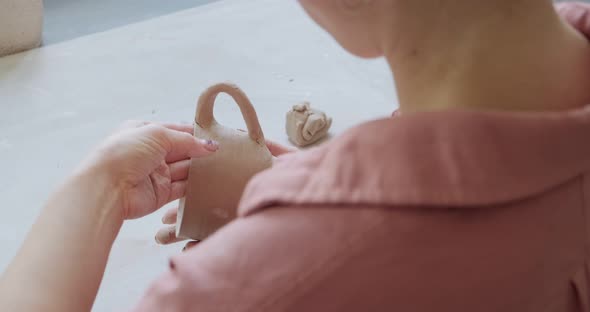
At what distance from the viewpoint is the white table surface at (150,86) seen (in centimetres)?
106

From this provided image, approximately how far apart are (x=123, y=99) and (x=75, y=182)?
620 mm

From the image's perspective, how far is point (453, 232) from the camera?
35cm

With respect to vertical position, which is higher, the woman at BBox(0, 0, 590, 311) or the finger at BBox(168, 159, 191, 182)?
the woman at BBox(0, 0, 590, 311)

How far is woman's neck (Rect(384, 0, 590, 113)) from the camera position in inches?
14.6

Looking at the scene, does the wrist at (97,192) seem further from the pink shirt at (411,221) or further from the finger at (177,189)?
the pink shirt at (411,221)

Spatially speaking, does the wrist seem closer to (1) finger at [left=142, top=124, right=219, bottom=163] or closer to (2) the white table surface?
(1) finger at [left=142, top=124, right=219, bottom=163]

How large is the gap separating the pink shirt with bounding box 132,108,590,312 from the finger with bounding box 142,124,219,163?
39 cm

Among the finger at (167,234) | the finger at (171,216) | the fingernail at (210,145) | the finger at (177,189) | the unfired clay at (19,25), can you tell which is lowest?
the finger at (167,234)

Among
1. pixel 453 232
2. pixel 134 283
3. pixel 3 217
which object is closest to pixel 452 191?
pixel 453 232

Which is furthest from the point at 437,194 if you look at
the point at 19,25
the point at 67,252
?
the point at 19,25

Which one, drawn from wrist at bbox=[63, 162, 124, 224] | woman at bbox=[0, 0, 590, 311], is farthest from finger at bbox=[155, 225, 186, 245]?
woman at bbox=[0, 0, 590, 311]

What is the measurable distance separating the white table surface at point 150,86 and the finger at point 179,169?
18 centimetres

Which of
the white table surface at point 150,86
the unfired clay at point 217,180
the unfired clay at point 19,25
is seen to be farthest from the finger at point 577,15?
the unfired clay at point 19,25

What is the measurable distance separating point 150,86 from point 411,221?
42.0 inches
